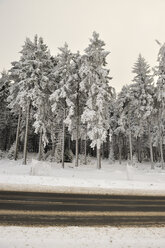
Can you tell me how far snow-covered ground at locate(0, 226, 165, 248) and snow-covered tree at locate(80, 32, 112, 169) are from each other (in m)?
14.0

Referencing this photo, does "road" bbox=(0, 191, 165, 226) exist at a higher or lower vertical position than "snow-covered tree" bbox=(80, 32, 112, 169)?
lower

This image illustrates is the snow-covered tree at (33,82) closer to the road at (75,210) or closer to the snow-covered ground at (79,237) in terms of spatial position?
the road at (75,210)

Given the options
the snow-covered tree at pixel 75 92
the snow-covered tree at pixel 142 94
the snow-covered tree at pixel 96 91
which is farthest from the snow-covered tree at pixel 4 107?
the snow-covered tree at pixel 142 94

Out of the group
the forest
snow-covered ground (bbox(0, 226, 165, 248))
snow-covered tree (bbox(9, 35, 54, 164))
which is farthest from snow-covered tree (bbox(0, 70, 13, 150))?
snow-covered ground (bbox(0, 226, 165, 248))

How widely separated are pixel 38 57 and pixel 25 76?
2.88m

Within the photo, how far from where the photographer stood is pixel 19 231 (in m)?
5.97

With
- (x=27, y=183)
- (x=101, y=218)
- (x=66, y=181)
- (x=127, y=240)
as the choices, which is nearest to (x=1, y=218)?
(x=101, y=218)

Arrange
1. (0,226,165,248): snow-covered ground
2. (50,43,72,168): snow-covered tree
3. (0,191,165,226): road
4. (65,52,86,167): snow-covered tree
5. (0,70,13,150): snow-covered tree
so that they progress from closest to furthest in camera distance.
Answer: (0,226,165,248): snow-covered ground < (0,191,165,226): road < (50,43,72,168): snow-covered tree < (65,52,86,167): snow-covered tree < (0,70,13,150): snow-covered tree

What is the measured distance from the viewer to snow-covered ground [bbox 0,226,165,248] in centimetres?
552

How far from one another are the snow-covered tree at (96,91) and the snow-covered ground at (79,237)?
13956mm

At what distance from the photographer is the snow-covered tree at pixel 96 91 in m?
20.8

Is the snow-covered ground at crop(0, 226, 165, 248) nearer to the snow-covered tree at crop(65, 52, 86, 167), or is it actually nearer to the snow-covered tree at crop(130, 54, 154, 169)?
the snow-covered tree at crop(65, 52, 86, 167)

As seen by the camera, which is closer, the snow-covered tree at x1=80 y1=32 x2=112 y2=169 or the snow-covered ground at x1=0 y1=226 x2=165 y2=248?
the snow-covered ground at x1=0 y1=226 x2=165 y2=248

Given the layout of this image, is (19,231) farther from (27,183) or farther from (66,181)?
(66,181)
